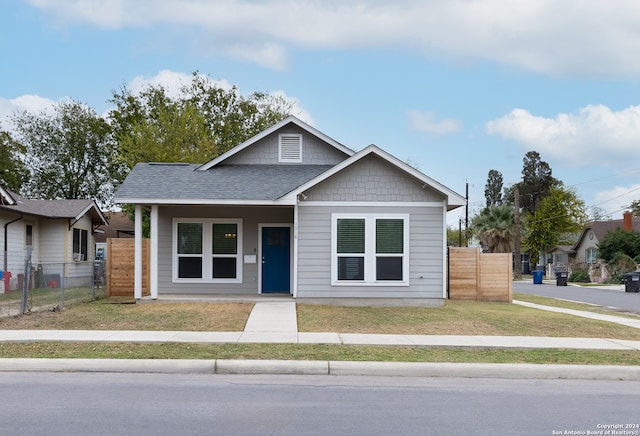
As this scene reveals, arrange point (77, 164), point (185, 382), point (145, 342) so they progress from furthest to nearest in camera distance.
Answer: point (77, 164) → point (145, 342) → point (185, 382)

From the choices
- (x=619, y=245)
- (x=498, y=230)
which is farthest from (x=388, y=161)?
(x=498, y=230)

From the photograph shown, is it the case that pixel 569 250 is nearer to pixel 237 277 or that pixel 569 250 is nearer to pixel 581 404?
pixel 237 277

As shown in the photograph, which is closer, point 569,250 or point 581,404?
point 581,404

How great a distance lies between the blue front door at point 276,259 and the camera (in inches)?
760

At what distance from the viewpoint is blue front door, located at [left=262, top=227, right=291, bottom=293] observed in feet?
63.3

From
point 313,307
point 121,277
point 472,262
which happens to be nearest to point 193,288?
point 121,277

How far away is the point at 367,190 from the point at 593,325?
6.64m

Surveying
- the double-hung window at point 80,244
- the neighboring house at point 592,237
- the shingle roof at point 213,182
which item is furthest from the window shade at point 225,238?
the neighboring house at point 592,237

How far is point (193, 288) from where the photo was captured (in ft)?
62.0

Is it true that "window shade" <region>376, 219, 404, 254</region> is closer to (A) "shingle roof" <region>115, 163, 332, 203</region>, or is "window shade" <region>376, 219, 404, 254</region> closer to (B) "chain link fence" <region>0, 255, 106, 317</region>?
(A) "shingle roof" <region>115, 163, 332, 203</region>

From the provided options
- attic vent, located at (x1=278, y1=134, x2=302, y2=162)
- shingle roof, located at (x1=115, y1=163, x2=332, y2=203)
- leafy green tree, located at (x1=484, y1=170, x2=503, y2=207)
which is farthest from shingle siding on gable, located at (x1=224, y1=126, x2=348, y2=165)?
leafy green tree, located at (x1=484, y1=170, x2=503, y2=207)

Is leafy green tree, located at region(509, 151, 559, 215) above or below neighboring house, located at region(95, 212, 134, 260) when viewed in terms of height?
above

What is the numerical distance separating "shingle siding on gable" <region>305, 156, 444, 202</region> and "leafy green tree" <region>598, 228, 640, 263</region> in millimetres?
31535

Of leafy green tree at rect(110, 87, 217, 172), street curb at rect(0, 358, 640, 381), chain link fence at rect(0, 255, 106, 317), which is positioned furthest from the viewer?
leafy green tree at rect(110, 87, 217, 172)
